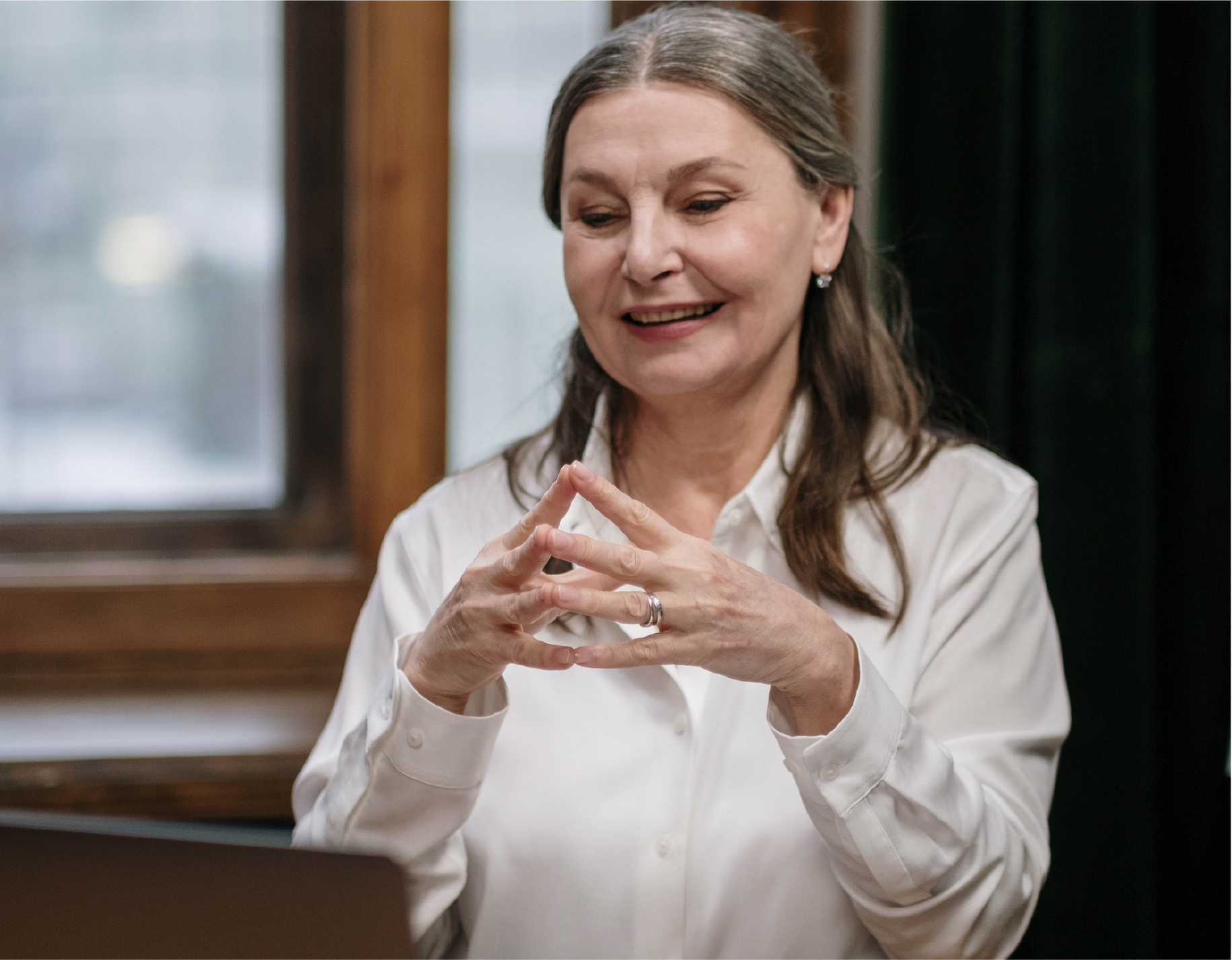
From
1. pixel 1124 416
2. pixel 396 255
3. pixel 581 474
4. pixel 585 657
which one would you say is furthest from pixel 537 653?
pixel 396 255

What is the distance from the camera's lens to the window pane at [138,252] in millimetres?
1794

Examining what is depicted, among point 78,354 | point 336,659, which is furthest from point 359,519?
point 78,354

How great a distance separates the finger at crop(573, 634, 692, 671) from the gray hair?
518 millimetres

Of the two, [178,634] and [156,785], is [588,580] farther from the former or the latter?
[178,634]

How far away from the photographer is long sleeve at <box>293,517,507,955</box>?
0.99 meters

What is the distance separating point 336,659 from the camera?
1809 mm

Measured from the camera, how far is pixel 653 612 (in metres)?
0.87

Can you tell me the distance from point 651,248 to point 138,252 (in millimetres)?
1078

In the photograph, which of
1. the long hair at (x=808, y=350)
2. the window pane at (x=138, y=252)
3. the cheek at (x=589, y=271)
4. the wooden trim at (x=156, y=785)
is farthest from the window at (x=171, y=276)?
the cheek at (x=589, y=271)

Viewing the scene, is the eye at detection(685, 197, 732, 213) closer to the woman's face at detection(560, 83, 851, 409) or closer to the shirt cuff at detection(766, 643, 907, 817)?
the woman's face at detection(560, 83, 851, 409)

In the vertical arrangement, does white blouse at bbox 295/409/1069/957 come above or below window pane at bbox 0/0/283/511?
below

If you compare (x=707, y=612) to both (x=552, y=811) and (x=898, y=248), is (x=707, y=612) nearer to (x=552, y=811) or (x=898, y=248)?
(x=552, y=811)

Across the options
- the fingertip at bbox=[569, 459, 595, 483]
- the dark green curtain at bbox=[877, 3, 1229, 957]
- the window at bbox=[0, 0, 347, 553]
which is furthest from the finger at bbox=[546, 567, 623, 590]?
the window at bbox=[0, 0, 347, 553]

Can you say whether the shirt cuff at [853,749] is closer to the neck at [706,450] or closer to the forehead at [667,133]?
the neck at [706,450]
